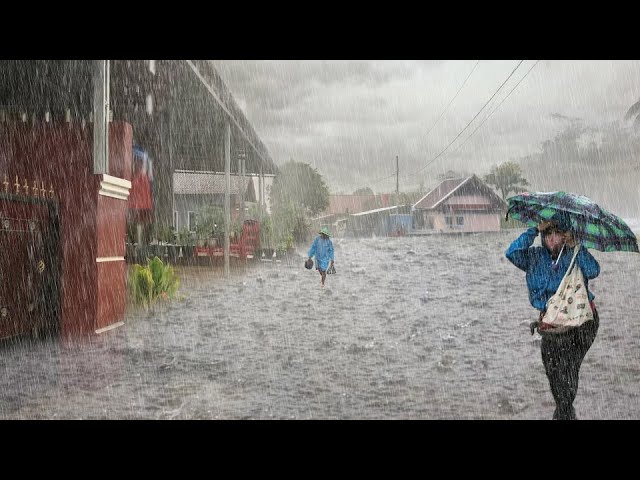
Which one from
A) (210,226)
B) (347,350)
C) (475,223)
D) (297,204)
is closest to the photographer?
(347,350)

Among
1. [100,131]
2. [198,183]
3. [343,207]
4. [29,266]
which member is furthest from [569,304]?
[198,183]

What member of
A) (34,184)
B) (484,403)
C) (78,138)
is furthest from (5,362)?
(484,403)

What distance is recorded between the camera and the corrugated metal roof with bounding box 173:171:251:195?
13242 millimetres

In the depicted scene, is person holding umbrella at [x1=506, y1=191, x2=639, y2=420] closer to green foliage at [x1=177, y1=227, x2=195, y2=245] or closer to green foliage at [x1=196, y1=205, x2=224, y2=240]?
green foliage at [x1=196, y1=205, x2=224, y2=240]

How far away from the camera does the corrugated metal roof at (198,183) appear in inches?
521

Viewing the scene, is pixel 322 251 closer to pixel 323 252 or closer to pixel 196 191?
pixel 323 252

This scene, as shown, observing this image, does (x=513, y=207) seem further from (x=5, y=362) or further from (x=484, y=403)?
(x=5, y=362)

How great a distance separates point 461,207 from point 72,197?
6035 mm

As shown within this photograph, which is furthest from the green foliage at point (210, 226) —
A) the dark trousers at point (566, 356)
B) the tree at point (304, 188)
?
the dark trousers at point (566, 356)

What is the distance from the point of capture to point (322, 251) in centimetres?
898

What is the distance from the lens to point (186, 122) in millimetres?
9953

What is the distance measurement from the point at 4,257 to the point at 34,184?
750mm

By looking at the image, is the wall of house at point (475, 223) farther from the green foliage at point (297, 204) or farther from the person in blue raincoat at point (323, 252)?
the person in blue raincoat at point (323, 252)

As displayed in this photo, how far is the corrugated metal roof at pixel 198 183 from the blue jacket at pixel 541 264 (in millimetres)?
9702
